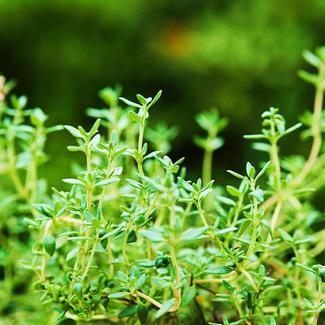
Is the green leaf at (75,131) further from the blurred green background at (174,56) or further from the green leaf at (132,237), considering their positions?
the blurred green background at (174,56)

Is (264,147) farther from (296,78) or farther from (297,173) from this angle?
(296,78)

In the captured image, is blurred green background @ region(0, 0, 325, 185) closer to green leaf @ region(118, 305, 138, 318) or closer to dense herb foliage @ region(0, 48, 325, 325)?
dense herb foliage @ region(0, 48, 325, 325)

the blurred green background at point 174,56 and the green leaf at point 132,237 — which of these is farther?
the blurred green background at point 174,56

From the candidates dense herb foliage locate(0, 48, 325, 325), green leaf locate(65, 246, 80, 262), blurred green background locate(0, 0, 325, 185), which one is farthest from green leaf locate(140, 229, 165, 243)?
blurred green background locate(0, 0, 325, 185)

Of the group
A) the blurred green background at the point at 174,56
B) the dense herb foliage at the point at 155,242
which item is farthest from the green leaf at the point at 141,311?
the blurred green background at the point at 174,56

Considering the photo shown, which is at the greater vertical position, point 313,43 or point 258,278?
point 313,43

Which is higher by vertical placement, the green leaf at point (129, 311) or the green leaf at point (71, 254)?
the green leaf at point (71, 254)

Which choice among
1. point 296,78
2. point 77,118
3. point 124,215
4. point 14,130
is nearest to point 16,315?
point 14,130

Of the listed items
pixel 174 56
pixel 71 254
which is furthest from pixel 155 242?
pixel 174 56
